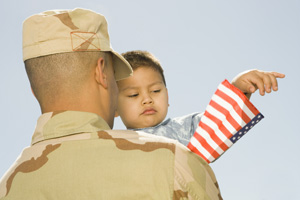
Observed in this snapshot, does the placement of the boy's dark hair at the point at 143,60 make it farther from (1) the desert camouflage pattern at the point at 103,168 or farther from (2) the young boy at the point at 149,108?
(1) the desert camouflage pattern at the point at 103,168

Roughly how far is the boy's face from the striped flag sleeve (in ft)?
3.60

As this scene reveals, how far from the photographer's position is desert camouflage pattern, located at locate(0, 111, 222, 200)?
2.08 m

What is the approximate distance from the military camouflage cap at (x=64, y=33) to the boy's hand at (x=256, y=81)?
1385 mm

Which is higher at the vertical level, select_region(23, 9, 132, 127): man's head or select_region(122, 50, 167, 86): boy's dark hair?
select_region(23, 9, 132, 127): man's head

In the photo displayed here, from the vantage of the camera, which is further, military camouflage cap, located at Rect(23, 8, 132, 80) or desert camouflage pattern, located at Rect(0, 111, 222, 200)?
military camouflage cap, located at Rect(23, 8, 132, 80)

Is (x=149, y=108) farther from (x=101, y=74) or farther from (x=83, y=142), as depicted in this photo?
(x=83, y=142)

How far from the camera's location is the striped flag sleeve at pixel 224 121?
11.9 ft

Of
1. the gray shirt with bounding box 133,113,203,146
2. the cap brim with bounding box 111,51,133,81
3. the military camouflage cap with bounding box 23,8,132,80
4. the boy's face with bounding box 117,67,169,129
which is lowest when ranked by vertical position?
the gray shirt with bounding box 133,113,203,146

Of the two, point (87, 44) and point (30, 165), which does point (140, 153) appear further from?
point (87, 44)

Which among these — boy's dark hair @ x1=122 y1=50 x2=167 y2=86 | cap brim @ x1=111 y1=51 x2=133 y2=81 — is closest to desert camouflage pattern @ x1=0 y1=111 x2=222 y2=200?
cap brim @ x1=111 y1=51 x2=133 y2=81

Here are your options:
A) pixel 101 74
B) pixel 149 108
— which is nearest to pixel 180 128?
pixel 149 108

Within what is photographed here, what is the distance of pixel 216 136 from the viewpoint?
3789mm

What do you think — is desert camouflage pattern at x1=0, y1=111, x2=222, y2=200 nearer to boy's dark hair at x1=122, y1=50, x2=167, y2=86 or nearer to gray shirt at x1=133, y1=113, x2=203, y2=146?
gray shirt at x1=133, y1=113, x2=203, y2=146

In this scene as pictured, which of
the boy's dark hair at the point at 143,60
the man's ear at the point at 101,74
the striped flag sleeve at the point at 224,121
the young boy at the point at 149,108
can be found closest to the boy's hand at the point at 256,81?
the striped flag sleeve at the point at 224,121
